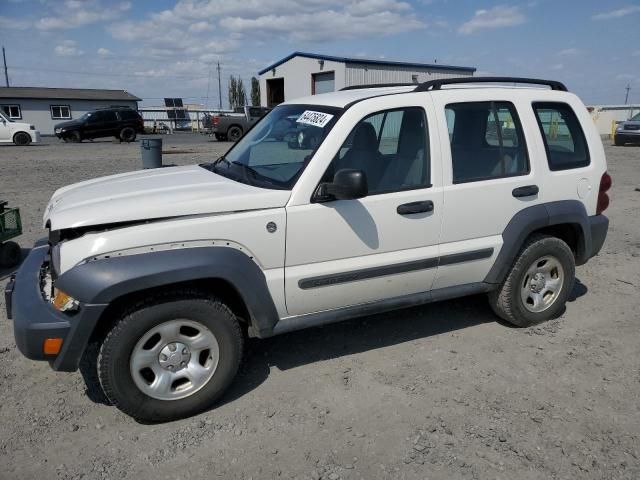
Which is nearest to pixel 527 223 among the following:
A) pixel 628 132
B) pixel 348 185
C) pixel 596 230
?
pixel 596 230

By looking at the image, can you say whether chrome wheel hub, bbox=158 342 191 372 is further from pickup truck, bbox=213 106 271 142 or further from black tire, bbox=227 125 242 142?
black tire, bbox=227 125 242 142

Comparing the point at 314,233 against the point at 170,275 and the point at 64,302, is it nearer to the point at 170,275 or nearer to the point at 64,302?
the point at 170,275

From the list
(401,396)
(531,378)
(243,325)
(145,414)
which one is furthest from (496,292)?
(145,414)

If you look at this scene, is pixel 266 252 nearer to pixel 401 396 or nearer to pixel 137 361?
pixel 137 361

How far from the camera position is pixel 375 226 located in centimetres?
341

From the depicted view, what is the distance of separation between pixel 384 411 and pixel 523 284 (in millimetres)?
1759

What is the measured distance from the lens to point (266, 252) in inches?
→ 124

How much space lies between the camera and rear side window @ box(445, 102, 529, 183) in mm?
3764

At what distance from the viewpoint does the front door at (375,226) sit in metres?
3.27

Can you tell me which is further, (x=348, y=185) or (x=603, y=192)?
(x=603, y=192)

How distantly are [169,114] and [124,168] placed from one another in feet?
128

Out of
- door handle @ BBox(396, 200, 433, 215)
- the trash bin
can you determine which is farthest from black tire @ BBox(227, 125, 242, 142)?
door handle @ BBox(396, 200, 433, 215)

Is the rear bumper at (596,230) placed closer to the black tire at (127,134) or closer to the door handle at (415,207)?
the door handle at (415,207)

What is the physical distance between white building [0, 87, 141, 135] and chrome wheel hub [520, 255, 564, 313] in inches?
1719
